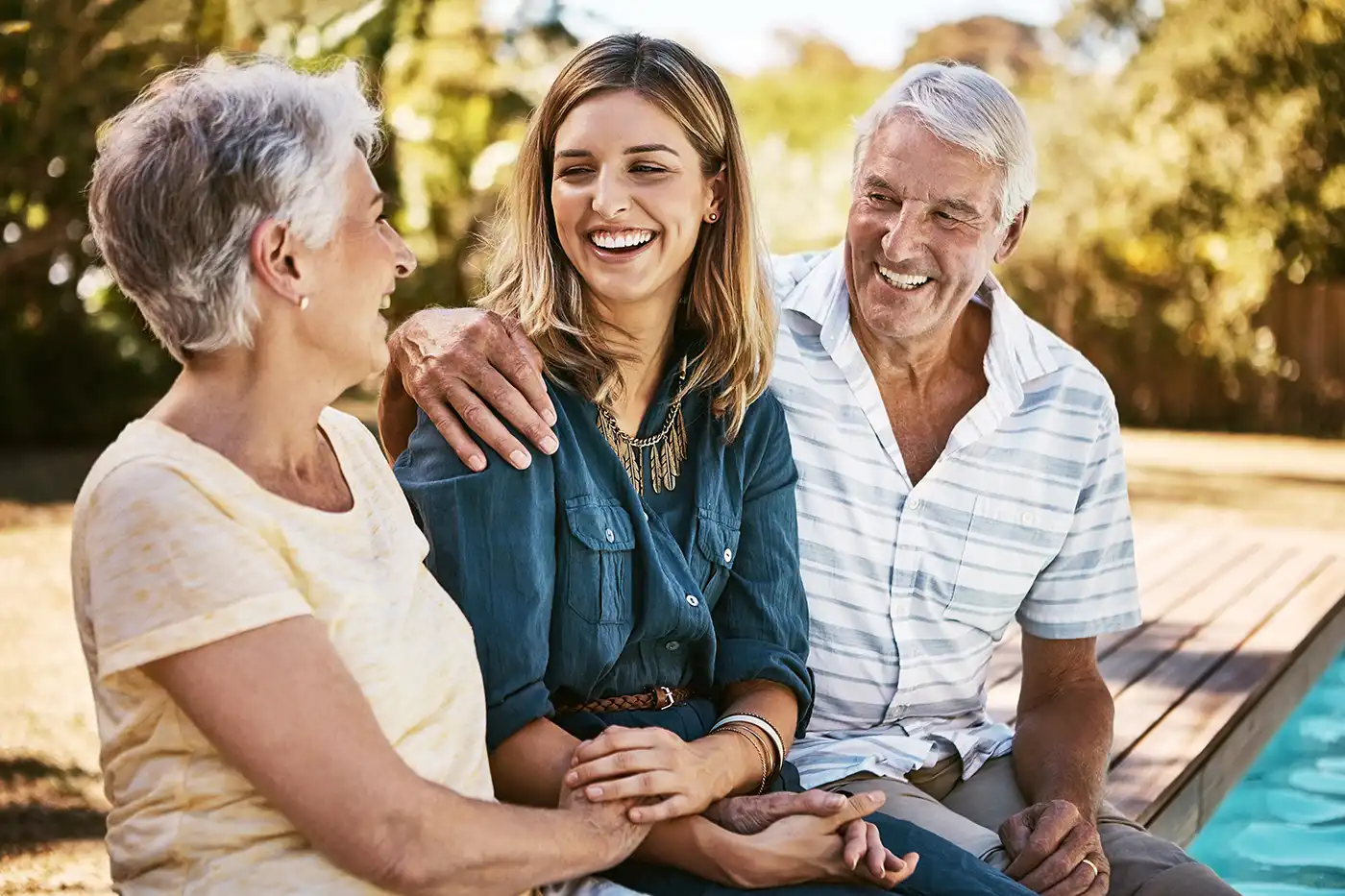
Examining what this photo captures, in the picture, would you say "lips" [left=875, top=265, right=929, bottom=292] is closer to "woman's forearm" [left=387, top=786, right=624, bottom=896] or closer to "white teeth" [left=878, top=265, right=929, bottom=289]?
"white teeth" [left=878, top=265, right=929, bottom=289]

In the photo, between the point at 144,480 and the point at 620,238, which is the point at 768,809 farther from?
the point at 144,480

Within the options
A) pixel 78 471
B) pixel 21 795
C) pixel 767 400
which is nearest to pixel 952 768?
pixel 767 400

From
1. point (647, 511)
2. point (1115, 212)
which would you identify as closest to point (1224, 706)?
point (647, 511)

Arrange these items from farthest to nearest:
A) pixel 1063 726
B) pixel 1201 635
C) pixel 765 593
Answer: pixel 1201 635 < pixel 1063 726 < pixel 765 593

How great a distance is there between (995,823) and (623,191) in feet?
4.35

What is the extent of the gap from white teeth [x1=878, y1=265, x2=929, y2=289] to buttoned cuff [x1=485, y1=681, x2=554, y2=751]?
3.67ft

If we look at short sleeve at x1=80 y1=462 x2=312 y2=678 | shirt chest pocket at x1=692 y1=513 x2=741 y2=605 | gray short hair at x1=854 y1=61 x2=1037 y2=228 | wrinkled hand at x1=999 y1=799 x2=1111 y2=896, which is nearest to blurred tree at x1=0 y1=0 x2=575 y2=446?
gray short hair at x1=854 y1=61 x2=1037 y2=228

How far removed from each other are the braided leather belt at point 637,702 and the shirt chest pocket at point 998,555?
0.68m

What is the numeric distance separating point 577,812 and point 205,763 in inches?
19.4

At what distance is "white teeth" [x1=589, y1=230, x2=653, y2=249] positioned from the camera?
7.25 feet

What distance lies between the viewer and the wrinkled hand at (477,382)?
6.73 ft

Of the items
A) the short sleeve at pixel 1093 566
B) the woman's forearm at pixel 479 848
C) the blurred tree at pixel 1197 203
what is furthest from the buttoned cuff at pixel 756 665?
the blurred tree at pixel 1197 203

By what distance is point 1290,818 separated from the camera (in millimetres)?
4652

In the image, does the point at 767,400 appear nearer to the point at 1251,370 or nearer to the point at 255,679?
the point at 255,679
